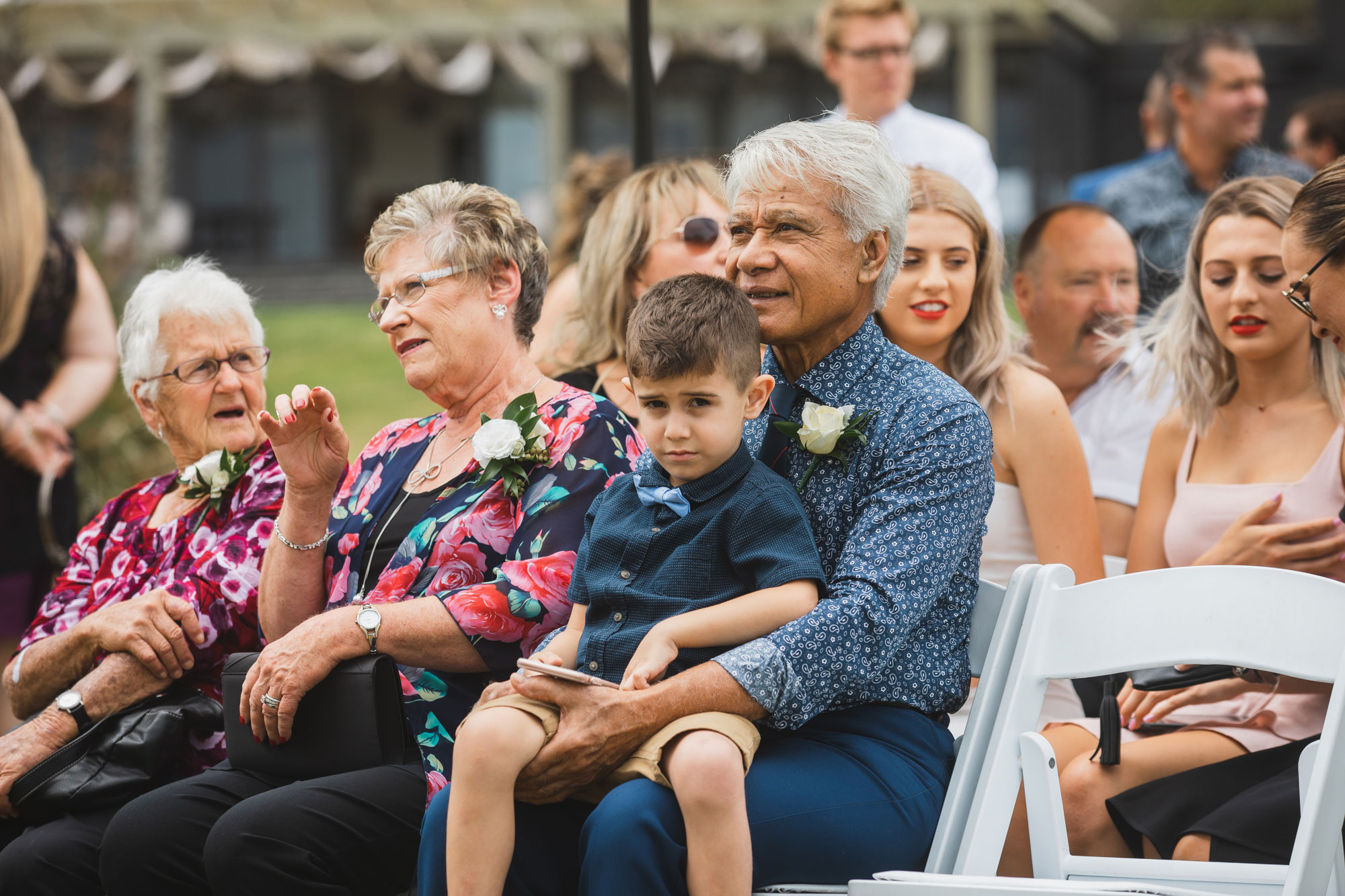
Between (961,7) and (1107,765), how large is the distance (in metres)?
16.8

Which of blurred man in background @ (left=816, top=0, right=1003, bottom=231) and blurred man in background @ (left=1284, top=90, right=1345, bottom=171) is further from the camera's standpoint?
blurred man in background @ (left=1284, top=90, right=1345, bottom=171)

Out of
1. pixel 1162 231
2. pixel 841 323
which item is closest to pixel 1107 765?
pixel 841 323

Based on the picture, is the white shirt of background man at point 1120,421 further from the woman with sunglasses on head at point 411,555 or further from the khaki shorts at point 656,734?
the khaki shorts at point 656,734

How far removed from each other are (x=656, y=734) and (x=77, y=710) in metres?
1.63

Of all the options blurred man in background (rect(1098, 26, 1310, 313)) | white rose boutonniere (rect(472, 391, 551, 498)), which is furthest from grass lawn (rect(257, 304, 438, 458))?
white rose boutonniere (rect(472, 391, 551, 498))

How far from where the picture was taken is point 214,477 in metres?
3.40


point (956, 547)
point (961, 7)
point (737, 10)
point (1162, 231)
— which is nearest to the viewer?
point (956, 547)

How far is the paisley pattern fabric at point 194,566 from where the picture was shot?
3.26m

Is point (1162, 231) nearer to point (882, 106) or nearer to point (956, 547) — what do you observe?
point (882, 106)

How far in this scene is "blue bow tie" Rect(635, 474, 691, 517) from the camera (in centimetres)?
244

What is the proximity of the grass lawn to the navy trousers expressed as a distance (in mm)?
9091

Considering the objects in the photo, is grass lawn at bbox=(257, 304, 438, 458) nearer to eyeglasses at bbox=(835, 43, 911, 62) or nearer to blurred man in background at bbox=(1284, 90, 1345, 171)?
eyeglasses at bbox=(835, 43, 911, 62)

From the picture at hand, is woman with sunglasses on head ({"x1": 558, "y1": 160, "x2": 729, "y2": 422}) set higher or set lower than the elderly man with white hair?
higher

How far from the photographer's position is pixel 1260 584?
92.4 inches
